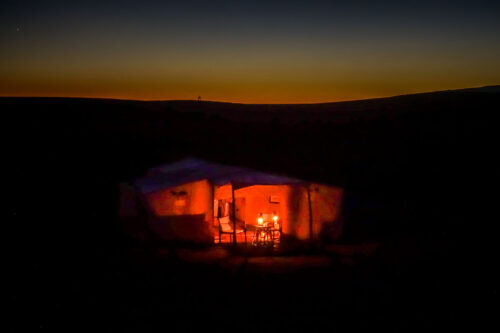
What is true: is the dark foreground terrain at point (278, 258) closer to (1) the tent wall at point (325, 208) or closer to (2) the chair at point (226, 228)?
(1) the tent wall at point (325, 208)

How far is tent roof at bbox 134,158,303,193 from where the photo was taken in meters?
11.9

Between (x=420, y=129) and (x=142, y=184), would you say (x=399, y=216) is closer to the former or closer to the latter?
(x=142, y=184)

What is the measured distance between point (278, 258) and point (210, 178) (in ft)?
8.34

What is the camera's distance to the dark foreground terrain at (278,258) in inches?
279

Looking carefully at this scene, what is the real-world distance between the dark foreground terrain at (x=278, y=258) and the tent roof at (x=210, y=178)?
1512mm

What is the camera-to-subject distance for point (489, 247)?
11164 millimetres

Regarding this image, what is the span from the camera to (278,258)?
10914 mm

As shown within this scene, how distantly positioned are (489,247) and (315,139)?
23.4m

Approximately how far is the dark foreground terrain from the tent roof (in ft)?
4.96

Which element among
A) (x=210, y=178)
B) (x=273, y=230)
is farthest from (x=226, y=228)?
(x=210, y=178)

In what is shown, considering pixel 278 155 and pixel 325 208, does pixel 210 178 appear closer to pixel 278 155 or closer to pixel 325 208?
pixel 325 208

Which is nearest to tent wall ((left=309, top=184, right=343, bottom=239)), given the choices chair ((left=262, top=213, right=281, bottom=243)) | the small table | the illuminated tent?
the illuminated tent

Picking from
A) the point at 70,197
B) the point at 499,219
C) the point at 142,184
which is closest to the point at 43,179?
the point at 70,197

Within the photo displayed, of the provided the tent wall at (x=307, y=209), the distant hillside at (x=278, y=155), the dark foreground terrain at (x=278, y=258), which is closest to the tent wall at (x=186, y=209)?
the dark foreground terrain at (x=278, y=258)
